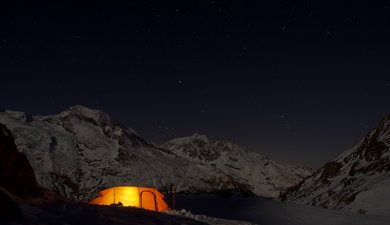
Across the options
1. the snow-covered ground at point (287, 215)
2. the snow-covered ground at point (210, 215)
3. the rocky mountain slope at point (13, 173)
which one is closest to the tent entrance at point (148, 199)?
the snow-covered ground at point (210, 215)

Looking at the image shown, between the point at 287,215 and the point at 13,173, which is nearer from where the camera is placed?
the point at 13,173

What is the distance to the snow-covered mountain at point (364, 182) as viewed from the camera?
28.6 metres

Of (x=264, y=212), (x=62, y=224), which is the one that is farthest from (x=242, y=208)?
(x=62, y=224)

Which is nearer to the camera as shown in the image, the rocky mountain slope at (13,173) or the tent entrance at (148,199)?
the rocky mountain slope at (13,173)

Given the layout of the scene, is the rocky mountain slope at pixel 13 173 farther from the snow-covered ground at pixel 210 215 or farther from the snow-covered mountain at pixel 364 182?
the snow-covered mountain at pixel 364 182

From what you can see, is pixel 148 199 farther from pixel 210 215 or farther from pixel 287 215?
pixel 287 215

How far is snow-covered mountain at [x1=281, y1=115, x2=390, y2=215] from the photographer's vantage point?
93.8 ft

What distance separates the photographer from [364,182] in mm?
40938

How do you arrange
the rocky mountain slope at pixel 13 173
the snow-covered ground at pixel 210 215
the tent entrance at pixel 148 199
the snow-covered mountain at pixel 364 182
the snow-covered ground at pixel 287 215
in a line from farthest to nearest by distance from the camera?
the snow-covered mountain at pixel 364 182 < the tent entrance at pixel 148 199 < the snow-covered ground at pixel 287 215 < the rocky mountain slope at pixel 13 173 < the snow-covered ground at pixel 210 215

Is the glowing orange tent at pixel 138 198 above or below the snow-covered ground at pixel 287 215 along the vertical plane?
above

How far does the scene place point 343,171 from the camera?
5869 cm

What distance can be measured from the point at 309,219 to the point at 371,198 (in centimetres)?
1360

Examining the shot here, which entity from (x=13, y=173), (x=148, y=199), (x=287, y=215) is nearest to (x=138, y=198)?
(x=148, y=199)

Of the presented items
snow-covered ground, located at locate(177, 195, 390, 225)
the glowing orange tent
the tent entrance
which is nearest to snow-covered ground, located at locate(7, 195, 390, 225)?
snow-covered ground, located at locate(177, 195, 390, 225)
